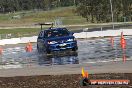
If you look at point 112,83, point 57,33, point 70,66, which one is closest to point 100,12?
point 57,33

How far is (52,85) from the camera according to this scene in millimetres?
12727

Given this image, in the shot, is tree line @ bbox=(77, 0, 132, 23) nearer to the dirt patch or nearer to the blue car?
the blue car

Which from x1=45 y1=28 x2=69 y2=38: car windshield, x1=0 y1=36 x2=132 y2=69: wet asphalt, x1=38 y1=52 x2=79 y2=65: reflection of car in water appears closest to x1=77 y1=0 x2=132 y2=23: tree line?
x1=45 y1=28 x2=69 y2=38: car windshield

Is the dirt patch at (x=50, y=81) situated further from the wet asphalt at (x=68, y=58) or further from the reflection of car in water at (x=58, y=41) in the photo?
the reflection of car in water at (x=58, y=41)

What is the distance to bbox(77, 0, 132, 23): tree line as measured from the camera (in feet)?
373

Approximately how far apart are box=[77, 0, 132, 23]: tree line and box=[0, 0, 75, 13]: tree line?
5397 centimetres

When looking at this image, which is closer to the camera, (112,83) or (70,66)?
(112,83)

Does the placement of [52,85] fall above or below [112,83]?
below

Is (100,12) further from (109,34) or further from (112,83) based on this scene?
(112,83)

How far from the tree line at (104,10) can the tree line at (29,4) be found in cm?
5397

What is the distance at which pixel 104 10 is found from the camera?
11638 cm

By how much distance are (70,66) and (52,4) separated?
165948 millimetres

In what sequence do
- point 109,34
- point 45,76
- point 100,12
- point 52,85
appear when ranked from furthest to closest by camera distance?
point 100,12, point 109,34, point 45,76, point 52,85

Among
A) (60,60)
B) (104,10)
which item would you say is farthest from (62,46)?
(104,10)
